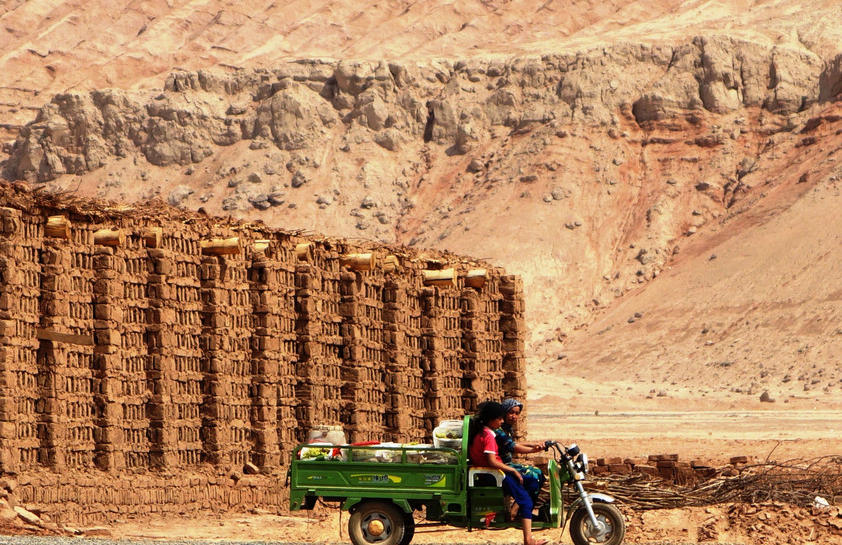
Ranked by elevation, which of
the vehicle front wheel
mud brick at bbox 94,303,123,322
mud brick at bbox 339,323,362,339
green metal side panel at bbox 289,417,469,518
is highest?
mud brick at bbox 94,303,123,322

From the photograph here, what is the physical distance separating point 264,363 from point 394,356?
2643mm

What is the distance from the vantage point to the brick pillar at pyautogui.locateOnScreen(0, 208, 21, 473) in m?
15.1

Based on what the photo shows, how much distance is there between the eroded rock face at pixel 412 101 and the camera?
8156 centimetres

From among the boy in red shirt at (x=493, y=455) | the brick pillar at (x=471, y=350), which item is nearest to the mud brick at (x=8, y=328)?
the boy in red shirt at (x=493, y=455)

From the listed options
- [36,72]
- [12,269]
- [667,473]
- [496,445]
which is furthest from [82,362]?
[36,72]

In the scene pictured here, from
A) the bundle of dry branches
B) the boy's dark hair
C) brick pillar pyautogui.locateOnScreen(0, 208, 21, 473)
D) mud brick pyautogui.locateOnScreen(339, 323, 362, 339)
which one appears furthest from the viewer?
mud brick pyautogui.locateOnScreen(339, 323, 362, 339)

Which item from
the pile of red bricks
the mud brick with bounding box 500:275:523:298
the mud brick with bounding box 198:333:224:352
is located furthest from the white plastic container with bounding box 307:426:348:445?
the mud brick with bounding box 500:275:523:298

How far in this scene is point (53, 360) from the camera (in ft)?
51.4

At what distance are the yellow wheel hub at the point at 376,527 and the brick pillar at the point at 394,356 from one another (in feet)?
24.6

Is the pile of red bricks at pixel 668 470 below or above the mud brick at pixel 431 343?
below

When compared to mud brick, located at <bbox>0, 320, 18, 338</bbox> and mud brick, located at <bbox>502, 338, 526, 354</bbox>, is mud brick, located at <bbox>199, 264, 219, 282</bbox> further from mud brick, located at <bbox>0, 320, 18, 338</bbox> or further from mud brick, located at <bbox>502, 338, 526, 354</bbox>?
mud brick, located at <bbox>502, 338, 526, 354</bbox>

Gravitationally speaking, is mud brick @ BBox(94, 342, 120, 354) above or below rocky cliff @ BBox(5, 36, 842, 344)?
below

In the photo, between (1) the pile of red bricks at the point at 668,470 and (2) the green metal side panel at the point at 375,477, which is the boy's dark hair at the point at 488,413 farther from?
(1) the pile of red bricks at the point at 668,470

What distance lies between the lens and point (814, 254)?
65875 millimetres
